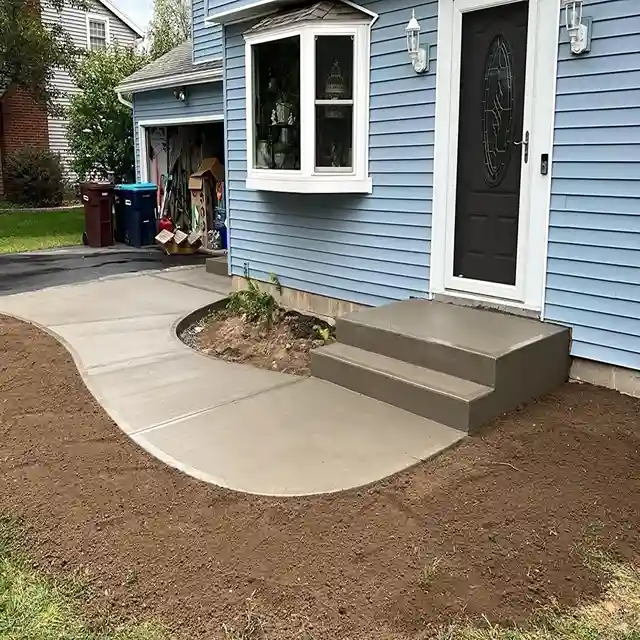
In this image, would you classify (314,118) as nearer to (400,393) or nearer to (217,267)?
(400,393)

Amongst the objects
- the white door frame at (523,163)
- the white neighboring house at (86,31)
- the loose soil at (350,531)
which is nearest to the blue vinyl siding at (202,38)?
the white door frame at (523,163)

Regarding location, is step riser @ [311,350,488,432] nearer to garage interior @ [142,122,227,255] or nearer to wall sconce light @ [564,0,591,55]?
wall sconce light @ [564,0,591,55]

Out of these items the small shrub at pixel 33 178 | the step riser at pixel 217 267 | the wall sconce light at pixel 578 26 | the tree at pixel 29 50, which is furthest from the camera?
the small shrub at pixel 33 178

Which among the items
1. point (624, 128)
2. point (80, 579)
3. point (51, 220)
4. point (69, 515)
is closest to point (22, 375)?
point (69, 515)

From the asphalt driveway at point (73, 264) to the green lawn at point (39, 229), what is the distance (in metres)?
0.93

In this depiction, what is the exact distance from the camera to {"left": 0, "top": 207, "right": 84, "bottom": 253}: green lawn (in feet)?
40.3

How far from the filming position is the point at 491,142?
497 cm

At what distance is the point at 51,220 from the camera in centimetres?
1612

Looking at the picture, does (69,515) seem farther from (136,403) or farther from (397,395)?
(397,395)

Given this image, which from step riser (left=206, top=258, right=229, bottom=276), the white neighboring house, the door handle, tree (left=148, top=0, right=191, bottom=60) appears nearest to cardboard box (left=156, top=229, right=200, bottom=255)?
step riser (left=206, top=258, right=229, bottom=276)

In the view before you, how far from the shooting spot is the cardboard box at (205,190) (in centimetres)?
1169

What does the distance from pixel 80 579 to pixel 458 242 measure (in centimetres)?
362

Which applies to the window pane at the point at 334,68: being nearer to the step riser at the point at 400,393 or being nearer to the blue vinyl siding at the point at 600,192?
the blue vinyl siding at the point at 600,192

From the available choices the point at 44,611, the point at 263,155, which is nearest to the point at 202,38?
the point at 263,155
